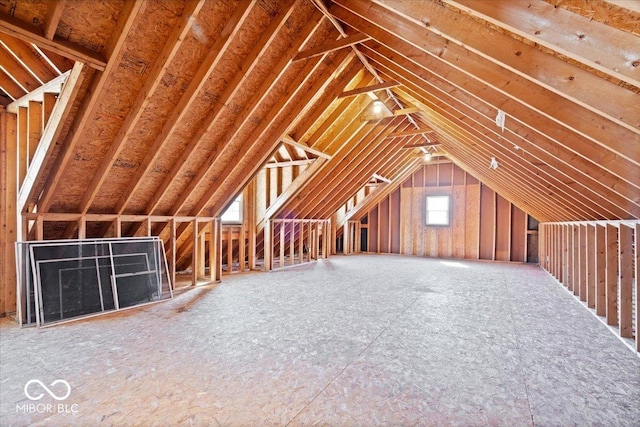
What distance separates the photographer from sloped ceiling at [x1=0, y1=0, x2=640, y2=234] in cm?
170

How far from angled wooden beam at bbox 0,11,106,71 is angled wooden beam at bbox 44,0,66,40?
0.06 metres

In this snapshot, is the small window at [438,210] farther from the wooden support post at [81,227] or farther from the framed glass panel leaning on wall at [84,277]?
the wooden support post at [81,227]

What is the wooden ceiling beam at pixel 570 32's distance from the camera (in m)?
1.40

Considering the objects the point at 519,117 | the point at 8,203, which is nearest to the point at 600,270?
the point at 519,117

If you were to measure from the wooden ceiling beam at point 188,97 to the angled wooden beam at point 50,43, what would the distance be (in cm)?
79

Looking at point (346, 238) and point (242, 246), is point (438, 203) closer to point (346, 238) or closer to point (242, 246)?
point (346, 238)

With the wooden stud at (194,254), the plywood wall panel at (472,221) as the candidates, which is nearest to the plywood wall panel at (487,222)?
the plywood wall panel at (472,221)

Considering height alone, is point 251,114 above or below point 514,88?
A: above

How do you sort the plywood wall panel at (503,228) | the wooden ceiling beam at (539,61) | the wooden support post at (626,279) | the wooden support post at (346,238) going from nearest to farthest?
the wooden ceiling beam at (539,61) → the wooden support post at (626,279) → the plywood wall panel at (503,228) → the wooden support post at (346,238)

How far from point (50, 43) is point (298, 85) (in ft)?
8.38

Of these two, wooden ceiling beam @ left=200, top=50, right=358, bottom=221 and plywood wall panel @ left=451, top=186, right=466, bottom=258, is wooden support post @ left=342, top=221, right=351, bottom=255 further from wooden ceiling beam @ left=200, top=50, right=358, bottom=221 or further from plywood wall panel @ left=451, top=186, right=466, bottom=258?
wooden ceiling beam @ left=200, top=50, right=358, bottom=221

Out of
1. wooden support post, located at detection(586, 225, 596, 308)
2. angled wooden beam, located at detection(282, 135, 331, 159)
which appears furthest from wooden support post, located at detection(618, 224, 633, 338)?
angled wooden beam, located at detection(282, 135, 331, 159)

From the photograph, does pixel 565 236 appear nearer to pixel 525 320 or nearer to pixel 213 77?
pixel 525 320

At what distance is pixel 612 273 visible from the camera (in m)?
3.54
